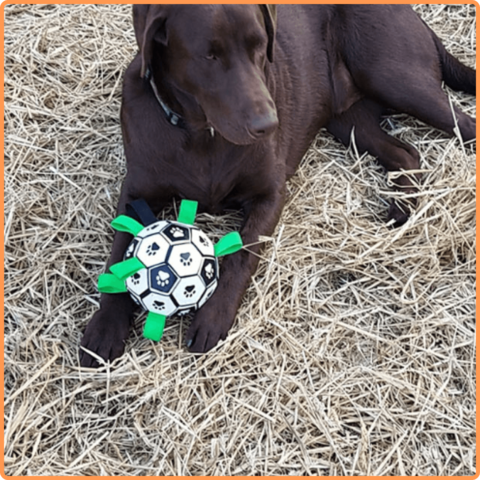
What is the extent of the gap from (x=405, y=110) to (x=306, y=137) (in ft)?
1.50

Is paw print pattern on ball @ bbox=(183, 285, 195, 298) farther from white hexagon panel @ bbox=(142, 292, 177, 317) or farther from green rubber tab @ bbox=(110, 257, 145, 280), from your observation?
green rubber tab @ bbox=(110, 257, 145, 280)

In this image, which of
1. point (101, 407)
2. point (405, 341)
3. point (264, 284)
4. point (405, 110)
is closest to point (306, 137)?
point (405, 110)

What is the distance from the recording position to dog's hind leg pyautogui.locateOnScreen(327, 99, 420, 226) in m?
2.86

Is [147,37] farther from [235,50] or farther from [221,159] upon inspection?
[221,159]

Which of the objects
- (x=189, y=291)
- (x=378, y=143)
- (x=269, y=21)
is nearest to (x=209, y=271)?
(x=189, y=291)

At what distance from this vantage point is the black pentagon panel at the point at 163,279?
2.24m

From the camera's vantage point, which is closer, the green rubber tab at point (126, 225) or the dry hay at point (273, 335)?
the dry hay at point (273, 335)

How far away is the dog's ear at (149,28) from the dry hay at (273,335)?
76cm

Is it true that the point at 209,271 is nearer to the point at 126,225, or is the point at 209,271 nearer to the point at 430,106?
the point at 126,225

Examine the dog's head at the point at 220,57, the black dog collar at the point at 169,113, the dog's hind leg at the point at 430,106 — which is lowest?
the dog's hind leg at the point at 430,106

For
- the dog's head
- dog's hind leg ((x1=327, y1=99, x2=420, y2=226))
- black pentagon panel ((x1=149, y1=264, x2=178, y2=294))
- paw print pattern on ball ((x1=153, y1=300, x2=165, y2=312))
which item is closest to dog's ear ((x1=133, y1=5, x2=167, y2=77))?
the dog's head

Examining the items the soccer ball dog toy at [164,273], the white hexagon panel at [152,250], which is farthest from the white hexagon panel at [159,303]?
the white hexagon panel at [152,250]

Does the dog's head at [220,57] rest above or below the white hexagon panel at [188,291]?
above

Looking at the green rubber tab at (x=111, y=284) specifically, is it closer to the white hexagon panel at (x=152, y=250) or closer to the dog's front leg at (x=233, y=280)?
the white hexagon panel at (x=152, y=250)
